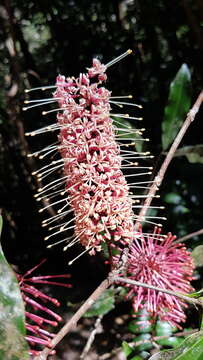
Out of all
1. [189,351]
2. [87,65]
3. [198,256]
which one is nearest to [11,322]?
[189,351]

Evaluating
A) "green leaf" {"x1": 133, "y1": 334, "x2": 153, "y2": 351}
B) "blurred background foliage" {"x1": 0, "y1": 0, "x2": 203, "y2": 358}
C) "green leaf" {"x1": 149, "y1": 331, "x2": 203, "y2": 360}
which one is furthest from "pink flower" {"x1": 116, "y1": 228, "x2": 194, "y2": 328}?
"blurred background foliage" {"x1": 0, "y1": 0, "x2": 203, "y2": 358}

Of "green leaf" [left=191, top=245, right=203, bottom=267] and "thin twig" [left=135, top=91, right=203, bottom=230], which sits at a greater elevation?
"thin twig" [left=135, top=91, right=203, bottom=230]

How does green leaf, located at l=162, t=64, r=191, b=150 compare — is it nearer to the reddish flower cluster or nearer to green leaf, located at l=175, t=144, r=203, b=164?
green leaf, located at l=175, t=144, r=203, b=164

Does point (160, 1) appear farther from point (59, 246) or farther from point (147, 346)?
point (147, 346)

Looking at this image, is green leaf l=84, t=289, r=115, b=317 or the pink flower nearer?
the pink flower

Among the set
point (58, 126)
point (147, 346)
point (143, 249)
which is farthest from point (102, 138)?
point (147, 346)

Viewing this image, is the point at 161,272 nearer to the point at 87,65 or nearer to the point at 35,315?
the point at 35,315
